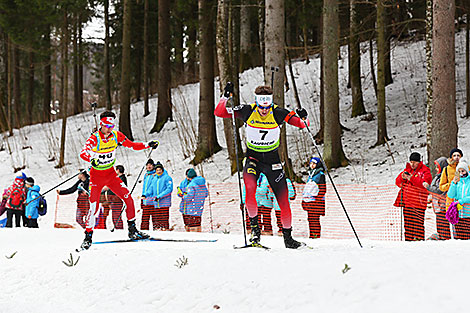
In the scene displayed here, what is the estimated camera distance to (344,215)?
1095 centimetres

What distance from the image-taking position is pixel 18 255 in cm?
701

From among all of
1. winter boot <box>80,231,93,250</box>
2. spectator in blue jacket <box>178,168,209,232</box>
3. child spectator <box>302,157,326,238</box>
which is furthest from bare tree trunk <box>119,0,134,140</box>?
winter boot <box>80,231,93,250</box>

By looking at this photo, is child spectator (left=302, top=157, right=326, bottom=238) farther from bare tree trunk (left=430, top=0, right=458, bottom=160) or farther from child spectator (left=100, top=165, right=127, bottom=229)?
child spectator (left=100, top=165, right=127, bottom=229)

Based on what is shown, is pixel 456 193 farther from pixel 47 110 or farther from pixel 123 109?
pixel 47 110

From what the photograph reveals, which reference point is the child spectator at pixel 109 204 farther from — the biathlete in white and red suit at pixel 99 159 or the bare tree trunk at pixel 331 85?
the bare tree trunk at pixel 331 85

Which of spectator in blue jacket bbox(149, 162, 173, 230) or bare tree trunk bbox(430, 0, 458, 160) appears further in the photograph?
spectator in blue jacket bbox(149, 162, 173, 230)

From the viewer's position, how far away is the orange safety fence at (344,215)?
8.38 m

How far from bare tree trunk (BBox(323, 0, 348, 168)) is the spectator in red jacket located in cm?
566

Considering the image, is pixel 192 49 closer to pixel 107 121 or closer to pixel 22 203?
pixel 22 203

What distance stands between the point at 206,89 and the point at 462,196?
10.3 m

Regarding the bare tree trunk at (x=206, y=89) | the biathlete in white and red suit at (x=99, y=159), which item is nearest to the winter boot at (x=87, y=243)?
the biathlete in white and red suit at (x=99, y=159)

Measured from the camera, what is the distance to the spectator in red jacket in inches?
329

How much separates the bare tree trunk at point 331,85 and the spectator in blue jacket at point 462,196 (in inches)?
256

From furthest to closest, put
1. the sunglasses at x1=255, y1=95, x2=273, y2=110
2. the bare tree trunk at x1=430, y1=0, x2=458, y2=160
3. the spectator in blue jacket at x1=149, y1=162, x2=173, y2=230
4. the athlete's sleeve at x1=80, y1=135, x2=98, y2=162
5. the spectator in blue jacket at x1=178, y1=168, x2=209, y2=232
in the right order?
the spectator in blue jacket at x1=149, y1=162, x2=173, y2=230
the spectator in blue jacket at x1=178, y1=168, x2=209, y2=232
the bare tree trunk at x1=430, y1=0, x2=458, y2=160
the athlete's sleeve at x1=80, y1=135, x2=98, y2=162
the sunglasses at x1=255, y1=95, x2=273, y2=110
